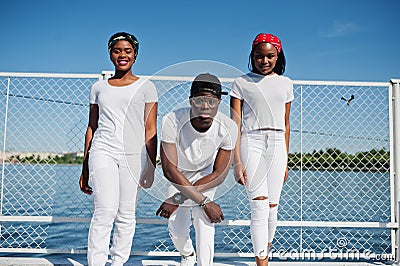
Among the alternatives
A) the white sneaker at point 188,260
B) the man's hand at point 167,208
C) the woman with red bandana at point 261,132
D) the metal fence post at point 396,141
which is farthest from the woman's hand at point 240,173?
the metal fence post at point 396,141

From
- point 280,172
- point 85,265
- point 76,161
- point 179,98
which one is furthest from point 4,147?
point 280,172

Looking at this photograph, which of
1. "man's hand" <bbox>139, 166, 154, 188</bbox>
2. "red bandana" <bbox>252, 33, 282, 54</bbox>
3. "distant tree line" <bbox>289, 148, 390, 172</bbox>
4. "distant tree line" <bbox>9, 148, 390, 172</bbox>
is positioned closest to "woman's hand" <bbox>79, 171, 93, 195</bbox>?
"man's hand" <bbox>139, 166, 154, 188</bbox>

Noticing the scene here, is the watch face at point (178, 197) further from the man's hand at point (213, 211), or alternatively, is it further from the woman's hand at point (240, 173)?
the woman's hand at point (240, 173)

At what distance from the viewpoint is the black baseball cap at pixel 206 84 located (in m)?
1.98

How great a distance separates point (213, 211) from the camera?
2248mm

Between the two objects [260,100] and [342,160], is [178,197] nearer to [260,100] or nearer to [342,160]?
[260,100]

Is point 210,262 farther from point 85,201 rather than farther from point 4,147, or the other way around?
point 4,147

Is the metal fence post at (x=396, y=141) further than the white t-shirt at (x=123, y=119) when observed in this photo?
Yes

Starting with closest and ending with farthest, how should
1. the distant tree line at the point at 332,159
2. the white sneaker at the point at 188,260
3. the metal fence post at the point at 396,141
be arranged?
the white sneaker at the point at 188,260, the metal fence post at the point at 396,141, the distant tree line at the point at 332,159

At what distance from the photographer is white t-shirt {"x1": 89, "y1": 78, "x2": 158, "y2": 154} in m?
2.28

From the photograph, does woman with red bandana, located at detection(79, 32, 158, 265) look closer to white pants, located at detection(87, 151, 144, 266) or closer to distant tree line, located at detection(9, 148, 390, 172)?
white pants, located at detection(87, 151, 144, 266)

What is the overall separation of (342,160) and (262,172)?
1507 mm

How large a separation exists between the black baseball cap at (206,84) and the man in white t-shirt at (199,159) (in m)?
0.03

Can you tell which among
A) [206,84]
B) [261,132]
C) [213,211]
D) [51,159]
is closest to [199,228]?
[213,211]
